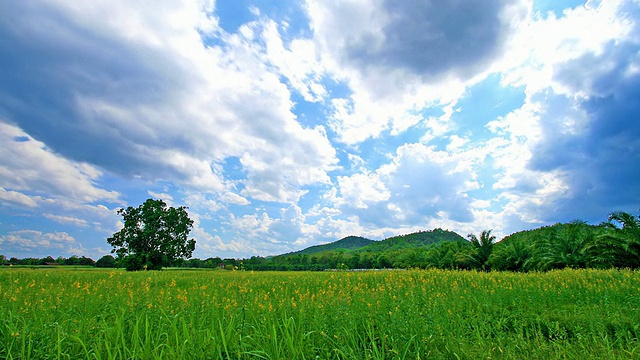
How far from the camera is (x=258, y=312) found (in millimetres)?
5090

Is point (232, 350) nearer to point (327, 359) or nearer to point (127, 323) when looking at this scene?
point (327, 359)

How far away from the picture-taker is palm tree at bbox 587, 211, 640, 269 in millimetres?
18188

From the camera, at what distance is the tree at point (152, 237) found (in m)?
36.3

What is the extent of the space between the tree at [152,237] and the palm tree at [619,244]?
128ft

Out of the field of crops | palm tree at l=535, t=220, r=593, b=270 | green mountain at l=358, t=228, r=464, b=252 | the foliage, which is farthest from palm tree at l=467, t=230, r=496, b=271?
green mountain at l=358, t=228, r=464, b=252

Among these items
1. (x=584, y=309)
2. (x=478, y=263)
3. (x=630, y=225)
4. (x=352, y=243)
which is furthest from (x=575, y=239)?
(x=352, y=243)

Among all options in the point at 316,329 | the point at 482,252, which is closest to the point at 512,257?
the point at 482,252

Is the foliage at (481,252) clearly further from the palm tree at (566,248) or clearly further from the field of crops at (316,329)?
the field of crops at (316,329)

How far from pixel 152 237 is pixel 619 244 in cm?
4180

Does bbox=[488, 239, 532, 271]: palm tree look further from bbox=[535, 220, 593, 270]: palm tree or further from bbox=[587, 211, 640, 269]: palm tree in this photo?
bbox=[587, 211, 640, 269]: palm tree

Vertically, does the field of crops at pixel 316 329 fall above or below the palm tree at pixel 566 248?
below

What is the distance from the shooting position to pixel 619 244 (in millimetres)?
18688

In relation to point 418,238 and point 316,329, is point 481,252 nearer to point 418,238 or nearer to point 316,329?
point 316,329

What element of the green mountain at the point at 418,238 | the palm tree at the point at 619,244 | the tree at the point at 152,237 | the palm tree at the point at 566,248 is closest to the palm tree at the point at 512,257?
the palm tree at the point at 566,248
